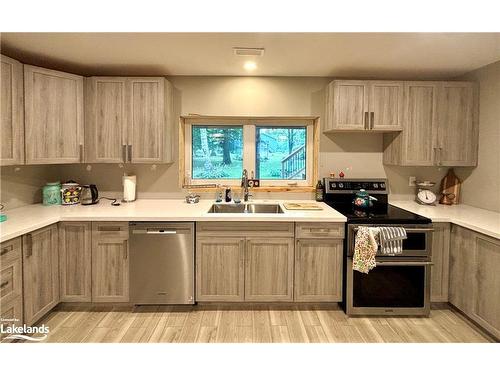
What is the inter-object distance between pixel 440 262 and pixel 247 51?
2358 millimetres

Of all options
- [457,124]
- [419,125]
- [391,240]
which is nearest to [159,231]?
[391,240]

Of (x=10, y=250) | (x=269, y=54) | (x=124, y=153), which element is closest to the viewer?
(x=10, y=250)

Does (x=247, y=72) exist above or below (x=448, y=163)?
above

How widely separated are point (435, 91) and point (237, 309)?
271 centimetres

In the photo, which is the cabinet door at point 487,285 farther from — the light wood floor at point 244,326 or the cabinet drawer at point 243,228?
the cabinet drawer at point 243,228

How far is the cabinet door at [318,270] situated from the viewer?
2.78 m

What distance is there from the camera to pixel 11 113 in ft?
8.21

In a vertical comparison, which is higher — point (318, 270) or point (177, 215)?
point (177, 215)

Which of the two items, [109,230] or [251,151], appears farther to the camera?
[251,151]

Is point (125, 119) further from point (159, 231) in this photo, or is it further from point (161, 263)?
point (161, 263)

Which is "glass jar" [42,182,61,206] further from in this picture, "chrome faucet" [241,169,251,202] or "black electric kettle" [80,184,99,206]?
"chrome faucet" [241,169,251,202]

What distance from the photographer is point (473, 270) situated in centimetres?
253
